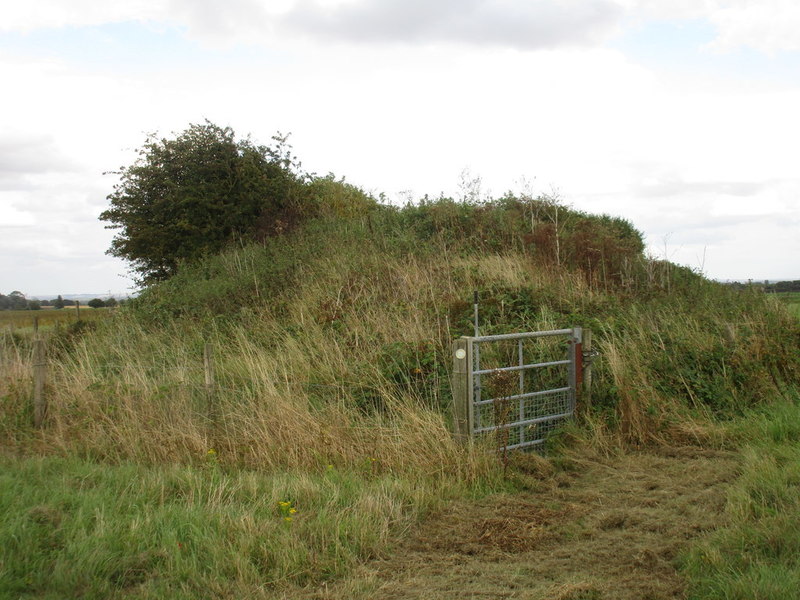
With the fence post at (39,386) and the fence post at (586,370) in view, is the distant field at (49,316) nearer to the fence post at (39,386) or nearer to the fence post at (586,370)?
the fence post at (39,386)

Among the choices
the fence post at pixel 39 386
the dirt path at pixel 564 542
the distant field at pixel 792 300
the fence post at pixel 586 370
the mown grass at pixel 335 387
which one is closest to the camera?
the dirt path at pixel 564 542

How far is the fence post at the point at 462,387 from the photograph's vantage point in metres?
7.56

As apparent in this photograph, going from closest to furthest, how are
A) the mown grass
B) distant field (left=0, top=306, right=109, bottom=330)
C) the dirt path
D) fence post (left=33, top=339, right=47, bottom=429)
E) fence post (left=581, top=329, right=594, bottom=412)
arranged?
1. the dirt path
2. the mown grass
3. fence post (left=581, top=329, right=594, bottom=412)
4. fence post (left=33, top=339, right=47, bottom=429)
5. distant field (left=0, top=306, right=109, bottom=330)

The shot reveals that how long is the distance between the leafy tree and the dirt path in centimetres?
1590

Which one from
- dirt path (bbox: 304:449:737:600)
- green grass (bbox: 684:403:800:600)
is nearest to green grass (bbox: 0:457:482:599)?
dirt path (bbox: 304:449:737:600)

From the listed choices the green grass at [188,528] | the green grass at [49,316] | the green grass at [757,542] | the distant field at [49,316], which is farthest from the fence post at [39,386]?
the distant field at [49,316]

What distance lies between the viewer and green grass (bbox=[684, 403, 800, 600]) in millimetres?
4254

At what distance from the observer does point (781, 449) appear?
7.42 m

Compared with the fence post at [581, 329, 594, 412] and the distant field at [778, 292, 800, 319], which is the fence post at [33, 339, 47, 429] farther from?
the distant field at [778, 292, 800, 319]

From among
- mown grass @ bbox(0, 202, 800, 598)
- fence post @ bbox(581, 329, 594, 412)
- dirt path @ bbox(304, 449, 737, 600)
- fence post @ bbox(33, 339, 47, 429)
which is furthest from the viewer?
fence post @ bbox(33, 339, 47, 429)

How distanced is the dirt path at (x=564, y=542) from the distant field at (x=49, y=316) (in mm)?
Result: 16212

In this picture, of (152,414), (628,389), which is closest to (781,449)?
(628,389)

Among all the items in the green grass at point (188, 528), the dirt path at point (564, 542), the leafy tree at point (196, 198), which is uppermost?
the leafy tree at point (196, 198)

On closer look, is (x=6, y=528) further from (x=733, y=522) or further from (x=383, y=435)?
(x=733, y=522)
